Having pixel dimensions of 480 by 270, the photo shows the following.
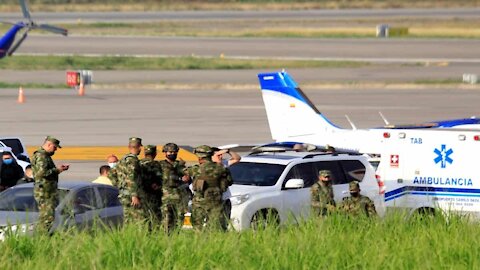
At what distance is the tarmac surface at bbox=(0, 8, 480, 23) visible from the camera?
103 m

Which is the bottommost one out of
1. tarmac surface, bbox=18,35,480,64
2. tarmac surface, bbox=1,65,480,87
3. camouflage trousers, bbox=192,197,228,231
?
camouflage trousers, bbox=192,197,228,231

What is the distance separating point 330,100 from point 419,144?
2950 cm

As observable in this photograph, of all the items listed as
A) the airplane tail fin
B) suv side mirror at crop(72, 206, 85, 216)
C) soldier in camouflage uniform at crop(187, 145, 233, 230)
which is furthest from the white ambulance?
the airplane tail fin

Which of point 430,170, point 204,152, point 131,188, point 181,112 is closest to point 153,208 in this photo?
point 131,188

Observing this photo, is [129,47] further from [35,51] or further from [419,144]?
[419,144]

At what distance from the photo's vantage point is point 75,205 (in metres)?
18.4

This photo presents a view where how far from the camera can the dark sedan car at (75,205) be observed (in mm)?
17922

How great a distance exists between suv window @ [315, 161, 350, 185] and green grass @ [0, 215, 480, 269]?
6.32 meters

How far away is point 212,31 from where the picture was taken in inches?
3580

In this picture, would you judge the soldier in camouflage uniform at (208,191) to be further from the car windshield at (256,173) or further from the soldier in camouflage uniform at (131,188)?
the car windshield at (256,173)

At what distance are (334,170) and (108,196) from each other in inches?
162

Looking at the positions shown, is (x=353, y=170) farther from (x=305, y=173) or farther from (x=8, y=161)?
(x=8, y=161)

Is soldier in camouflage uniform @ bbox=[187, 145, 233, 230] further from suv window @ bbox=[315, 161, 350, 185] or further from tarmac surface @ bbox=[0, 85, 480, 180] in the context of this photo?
tarmac surface @ bbox=[0, 85, 480, 180]

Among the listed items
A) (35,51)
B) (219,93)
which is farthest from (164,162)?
(35,51)
